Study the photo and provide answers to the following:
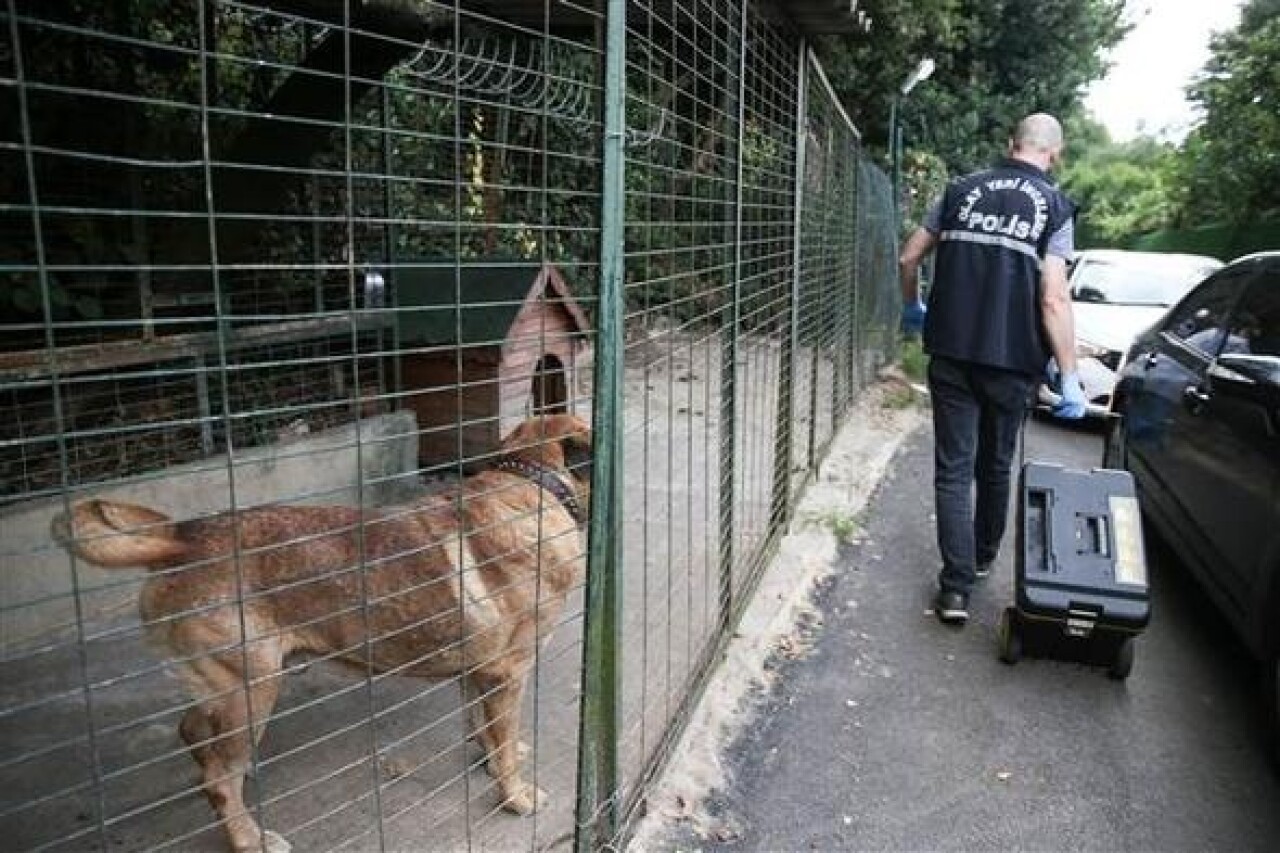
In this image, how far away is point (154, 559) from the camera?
2.34 metres

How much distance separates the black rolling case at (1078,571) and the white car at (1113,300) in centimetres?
486

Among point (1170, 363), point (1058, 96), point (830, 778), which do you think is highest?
point (1058, 96)

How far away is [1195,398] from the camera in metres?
4.30

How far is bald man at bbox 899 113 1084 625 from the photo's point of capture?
4109 mm

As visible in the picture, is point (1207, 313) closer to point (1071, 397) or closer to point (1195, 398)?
point (1195, 398)

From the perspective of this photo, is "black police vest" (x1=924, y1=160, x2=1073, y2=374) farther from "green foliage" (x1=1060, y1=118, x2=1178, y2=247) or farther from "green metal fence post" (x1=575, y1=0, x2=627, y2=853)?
"green foliage" (x1=1060, y1=118, x2=1178, y2=247)

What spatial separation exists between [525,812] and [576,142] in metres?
2.66

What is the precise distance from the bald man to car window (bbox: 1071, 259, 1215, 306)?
252 inches

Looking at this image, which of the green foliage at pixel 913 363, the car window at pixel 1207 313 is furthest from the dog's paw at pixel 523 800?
the green foliage at pixel 913 363

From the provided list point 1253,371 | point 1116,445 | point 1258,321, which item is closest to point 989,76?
point 1116,445

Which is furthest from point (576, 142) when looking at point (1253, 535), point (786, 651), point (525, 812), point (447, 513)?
point (1253, 535)

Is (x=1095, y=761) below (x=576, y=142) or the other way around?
below

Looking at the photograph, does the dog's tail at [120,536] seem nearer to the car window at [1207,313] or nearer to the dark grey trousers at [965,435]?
the dark grey trousers at [965,435]

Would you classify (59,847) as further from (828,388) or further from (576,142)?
(828,388)
